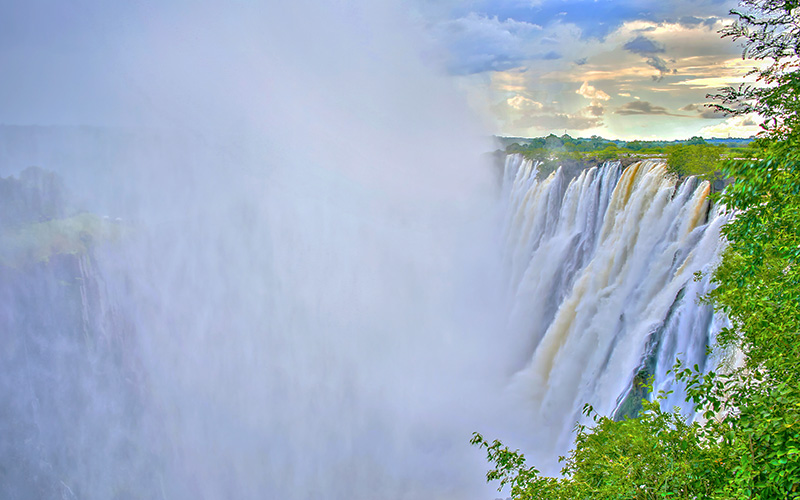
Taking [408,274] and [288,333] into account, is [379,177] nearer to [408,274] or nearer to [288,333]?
[408,274]

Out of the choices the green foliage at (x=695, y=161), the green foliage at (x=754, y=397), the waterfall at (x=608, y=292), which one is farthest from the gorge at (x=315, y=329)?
the green foliage at (x=754, y=397)

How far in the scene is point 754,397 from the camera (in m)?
4.23

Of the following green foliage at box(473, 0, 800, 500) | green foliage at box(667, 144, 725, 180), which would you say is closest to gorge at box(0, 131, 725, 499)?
green foliage at box(667, 144, 725, 180)

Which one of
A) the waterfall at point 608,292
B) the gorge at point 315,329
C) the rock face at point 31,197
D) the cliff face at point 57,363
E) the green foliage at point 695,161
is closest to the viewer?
the waterfall at point 608,292

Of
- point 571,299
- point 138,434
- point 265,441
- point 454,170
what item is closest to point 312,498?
point 265,441

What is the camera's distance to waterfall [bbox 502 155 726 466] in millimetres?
13039

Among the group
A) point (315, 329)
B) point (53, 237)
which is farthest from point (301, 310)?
point (53, 237)

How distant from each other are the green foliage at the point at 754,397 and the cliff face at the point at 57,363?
21.9 m

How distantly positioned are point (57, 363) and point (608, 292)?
2612 centimetres

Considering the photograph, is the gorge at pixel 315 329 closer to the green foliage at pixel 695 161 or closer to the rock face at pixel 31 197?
the rock face at pixel 31 197

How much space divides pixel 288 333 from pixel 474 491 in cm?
1315

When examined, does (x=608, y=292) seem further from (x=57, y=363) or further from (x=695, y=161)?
(x=57, y=363)

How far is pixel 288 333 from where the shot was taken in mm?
25609

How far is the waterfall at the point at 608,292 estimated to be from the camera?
13039mm
